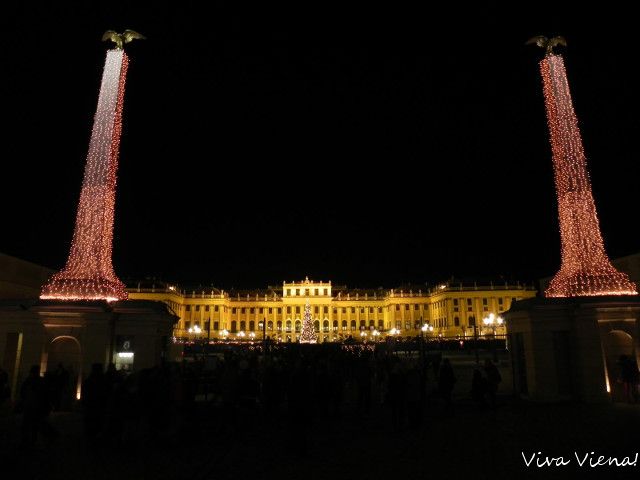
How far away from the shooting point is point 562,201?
17.3 m

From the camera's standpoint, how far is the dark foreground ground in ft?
25.9

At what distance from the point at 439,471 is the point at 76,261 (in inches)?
553

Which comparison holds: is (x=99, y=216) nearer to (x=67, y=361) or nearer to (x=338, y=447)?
(x=67, y=361)

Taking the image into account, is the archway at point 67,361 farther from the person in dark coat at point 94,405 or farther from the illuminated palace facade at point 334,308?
the illuminated palace facade at point 334,308

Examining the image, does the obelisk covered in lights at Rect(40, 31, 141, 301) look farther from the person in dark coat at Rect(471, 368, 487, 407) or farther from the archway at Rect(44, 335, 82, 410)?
the person in dark coat at Rect(471, 368, 487, 407)

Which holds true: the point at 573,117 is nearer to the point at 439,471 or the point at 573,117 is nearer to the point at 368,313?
the point at 439,471

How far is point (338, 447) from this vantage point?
9.75 metres

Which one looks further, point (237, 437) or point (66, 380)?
point (66, 380)

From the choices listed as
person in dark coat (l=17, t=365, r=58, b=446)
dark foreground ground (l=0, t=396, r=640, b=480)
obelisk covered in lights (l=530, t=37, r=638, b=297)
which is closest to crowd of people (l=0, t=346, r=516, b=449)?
person in dark coat (l=17, t=365, r=58, b=446)

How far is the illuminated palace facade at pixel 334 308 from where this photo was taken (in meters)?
93.6


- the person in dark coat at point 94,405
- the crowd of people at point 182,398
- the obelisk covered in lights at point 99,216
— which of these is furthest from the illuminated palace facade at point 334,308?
the person in dark coat at point 94,405

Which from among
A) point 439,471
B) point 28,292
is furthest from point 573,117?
point 28,292

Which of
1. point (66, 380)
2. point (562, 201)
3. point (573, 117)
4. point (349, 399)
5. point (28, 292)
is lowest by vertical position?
point (349, 399)

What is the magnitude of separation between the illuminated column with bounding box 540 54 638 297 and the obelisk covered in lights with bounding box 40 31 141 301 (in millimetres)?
15649
